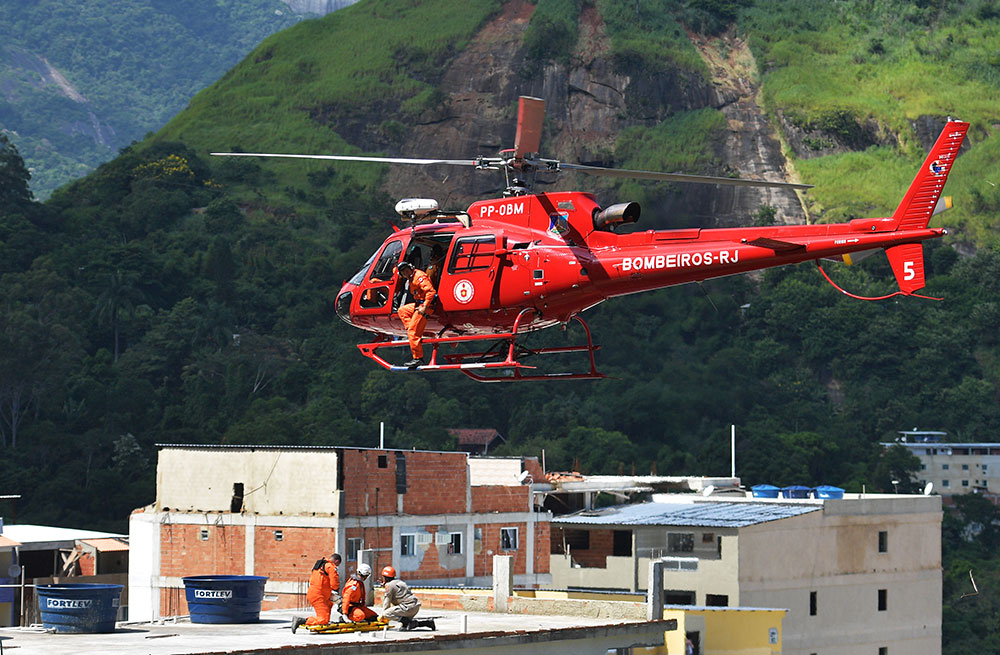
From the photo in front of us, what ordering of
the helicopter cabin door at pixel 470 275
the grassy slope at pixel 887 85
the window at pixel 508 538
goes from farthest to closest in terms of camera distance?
1. the grassy slope at pixel 887 85
2. the window at pixel 508 538
3. the helicopter cabin door at pixel 470 275

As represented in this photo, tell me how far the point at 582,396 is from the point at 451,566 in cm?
9943

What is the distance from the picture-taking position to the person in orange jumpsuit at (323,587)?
24419 mm

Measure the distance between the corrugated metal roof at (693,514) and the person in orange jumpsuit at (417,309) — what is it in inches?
1217

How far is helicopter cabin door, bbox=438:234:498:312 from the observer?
26891mm

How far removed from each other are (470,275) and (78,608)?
9.23m

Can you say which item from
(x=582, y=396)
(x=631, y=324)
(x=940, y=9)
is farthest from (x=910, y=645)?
(x=940, y=9)

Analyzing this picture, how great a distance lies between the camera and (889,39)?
19312cm

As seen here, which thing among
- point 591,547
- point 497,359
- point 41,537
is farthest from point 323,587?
point 591,547

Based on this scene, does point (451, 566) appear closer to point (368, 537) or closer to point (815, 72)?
point (368, 537)

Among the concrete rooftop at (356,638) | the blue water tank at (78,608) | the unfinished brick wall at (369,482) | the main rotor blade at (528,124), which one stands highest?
the main rotor blade at (528,124)

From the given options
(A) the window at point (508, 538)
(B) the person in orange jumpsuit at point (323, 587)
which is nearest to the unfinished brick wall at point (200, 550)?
(A) the window at point (508, 538)

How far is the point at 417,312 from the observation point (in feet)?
89.4

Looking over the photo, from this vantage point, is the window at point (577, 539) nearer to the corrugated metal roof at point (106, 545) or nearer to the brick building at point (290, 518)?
the brick building at point (290, 518)

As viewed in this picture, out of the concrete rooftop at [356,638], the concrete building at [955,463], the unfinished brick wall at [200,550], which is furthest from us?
the concrete building at [955,463]
